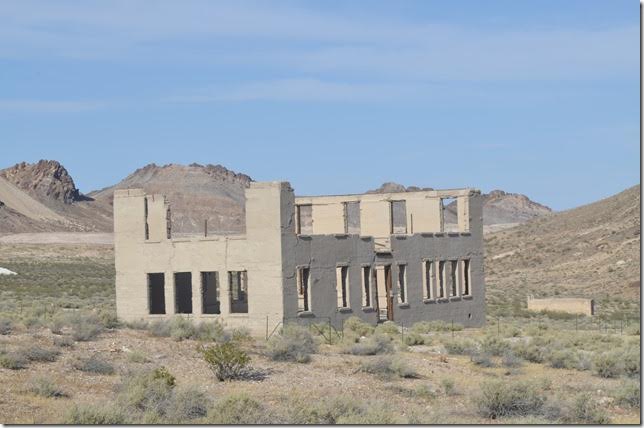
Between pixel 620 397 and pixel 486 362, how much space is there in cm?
616

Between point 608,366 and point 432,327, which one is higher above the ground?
point 608,366

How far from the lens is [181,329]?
104ft

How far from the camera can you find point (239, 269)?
3569 cm

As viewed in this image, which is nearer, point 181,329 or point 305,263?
point 181,329

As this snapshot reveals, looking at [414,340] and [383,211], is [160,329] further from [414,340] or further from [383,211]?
[383,211]

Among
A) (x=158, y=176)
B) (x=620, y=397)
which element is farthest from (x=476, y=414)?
(x=158, y=176)

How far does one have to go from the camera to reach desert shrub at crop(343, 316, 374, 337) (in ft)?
117

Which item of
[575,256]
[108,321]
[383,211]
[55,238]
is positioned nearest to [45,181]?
[55,238]

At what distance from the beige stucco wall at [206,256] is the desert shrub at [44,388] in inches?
528

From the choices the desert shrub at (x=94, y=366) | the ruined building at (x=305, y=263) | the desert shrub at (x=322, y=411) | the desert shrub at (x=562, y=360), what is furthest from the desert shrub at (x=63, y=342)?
the desert shrub at (x=562, y=360)

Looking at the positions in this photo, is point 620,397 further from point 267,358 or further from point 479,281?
point 479,281

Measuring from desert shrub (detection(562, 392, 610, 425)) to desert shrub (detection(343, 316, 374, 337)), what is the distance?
14479 mm

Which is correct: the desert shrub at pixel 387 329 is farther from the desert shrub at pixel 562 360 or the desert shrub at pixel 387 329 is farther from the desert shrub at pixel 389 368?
the desert shrub at pixel 389 368

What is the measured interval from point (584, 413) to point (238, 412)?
6.11 metres
